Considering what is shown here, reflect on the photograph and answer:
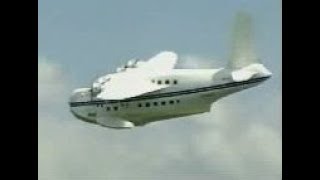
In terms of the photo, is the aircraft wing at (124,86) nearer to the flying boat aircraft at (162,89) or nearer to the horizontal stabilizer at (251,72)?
the flying boat aircraft at (162,89)

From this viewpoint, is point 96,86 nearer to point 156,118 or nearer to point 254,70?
point 156,118

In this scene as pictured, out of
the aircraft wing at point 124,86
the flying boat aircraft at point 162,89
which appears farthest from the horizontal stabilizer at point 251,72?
the aircraft wing at point 124,86

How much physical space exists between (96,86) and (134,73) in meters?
1.09

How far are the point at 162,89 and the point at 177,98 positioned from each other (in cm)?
42

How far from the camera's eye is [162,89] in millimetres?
15742

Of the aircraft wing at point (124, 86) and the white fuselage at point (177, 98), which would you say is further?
the aircraft wing at point (124, 86)

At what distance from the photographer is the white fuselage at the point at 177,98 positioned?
14885 mm

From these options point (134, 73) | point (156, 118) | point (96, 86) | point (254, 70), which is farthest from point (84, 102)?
point (254, 70)

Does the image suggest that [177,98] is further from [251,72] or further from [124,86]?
[251,72]

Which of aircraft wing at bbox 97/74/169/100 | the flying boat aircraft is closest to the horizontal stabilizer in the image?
the flying boat aircraft

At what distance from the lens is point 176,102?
15.6 m

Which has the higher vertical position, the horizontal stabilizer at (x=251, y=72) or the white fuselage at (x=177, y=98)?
the horizontal stabilizer at (x=251, y=72)

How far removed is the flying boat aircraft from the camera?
1466 centimetres

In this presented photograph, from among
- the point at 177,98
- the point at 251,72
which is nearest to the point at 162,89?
the point at 177,98
